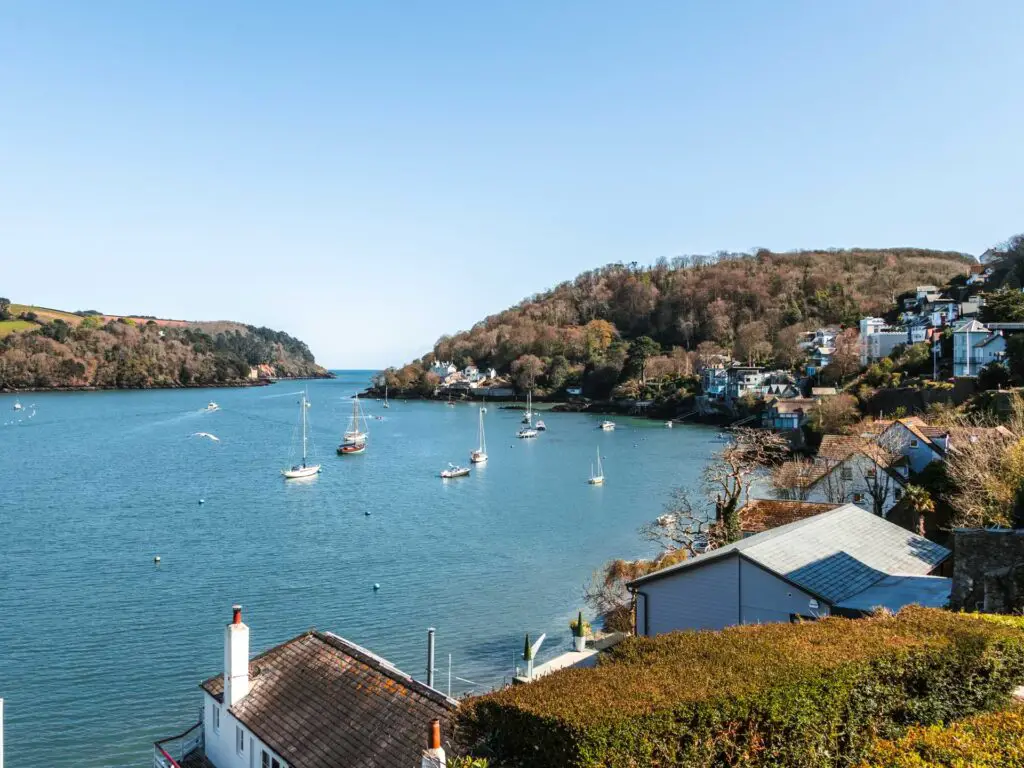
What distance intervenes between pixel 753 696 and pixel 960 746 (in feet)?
5.48

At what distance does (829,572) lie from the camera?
14.8 m

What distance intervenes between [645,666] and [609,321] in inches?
6685

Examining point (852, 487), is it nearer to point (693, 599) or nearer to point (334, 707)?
point (693, 599)

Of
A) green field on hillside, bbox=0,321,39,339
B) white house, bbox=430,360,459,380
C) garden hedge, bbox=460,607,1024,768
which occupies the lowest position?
garden hedge, bbox=460,607,1024,768

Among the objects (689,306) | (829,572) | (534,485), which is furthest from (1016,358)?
(689,306)

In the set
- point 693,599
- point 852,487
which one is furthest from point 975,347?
point 693,599

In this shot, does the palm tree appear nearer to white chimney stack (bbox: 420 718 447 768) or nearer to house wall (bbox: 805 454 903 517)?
house wall (bbox: 805 454 903 517)

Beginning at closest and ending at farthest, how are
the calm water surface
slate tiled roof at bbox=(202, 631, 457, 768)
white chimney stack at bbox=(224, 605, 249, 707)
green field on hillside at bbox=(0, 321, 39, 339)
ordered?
slate tiled roof at bbox=(202, 631, 457, 768) → white chimney stack at bbox=(224, 605, 249, 707) → the calm water surface → green field on hillside at bbox=(0, 321, 39, 339)

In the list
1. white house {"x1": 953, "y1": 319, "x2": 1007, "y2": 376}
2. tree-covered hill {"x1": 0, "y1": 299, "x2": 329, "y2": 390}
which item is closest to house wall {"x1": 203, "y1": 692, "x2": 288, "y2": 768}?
white house {"x1": 953, "y1": 319, "x2": 1007, "y2": 376}

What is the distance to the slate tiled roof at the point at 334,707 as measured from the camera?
10.3m

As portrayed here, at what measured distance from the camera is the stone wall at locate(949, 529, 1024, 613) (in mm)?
10651

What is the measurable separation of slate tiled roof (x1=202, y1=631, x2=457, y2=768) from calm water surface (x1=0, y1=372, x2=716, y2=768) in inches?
248

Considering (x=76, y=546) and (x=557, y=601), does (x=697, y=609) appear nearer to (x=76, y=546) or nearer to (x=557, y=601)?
(x=557, y=601)

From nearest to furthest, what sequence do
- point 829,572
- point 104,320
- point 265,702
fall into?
point 265,702 → point 829,572 → point 104,320
